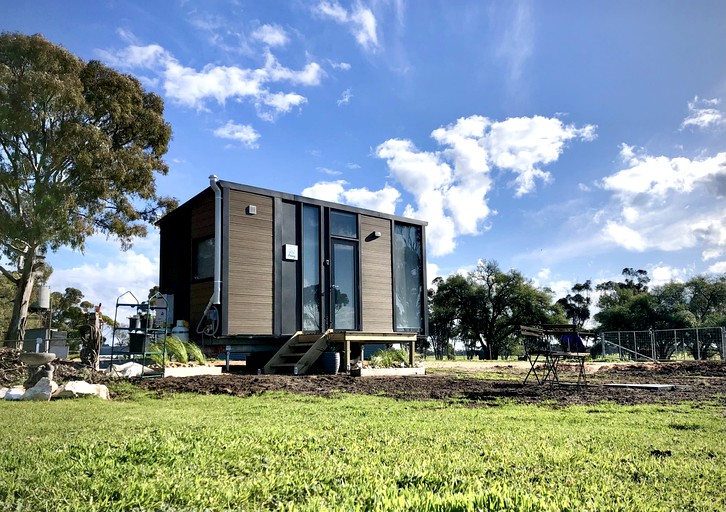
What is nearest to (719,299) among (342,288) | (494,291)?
(494,291)

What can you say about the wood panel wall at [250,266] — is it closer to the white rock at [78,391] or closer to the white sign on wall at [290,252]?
the white sign on wall at [290,252]

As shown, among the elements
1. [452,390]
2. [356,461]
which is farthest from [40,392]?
[452,390]

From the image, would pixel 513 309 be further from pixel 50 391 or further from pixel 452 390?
pixel 50 391

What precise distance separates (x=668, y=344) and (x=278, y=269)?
62.7 ft

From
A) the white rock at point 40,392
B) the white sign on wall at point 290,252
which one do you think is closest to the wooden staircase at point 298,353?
the white sign on wall at point 290,252

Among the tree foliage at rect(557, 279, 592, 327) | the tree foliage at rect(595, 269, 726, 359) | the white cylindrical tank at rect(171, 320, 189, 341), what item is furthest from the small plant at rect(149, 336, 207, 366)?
the tree foliage at rect(557, 279, 592, 327)

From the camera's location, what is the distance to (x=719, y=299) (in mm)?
38656

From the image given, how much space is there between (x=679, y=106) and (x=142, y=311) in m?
12.0

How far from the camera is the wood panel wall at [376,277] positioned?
13125 mm

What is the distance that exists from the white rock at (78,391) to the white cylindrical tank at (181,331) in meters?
4.91

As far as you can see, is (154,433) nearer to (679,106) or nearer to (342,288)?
(342,288)

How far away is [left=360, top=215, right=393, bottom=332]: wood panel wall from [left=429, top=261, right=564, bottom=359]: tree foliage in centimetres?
2065

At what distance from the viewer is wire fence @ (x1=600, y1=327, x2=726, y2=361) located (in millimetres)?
21969

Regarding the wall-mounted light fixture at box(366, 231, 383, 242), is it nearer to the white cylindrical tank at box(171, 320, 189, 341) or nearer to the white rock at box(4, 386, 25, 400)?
the white cylindrical tank at box(171, 320, 189, 341)
